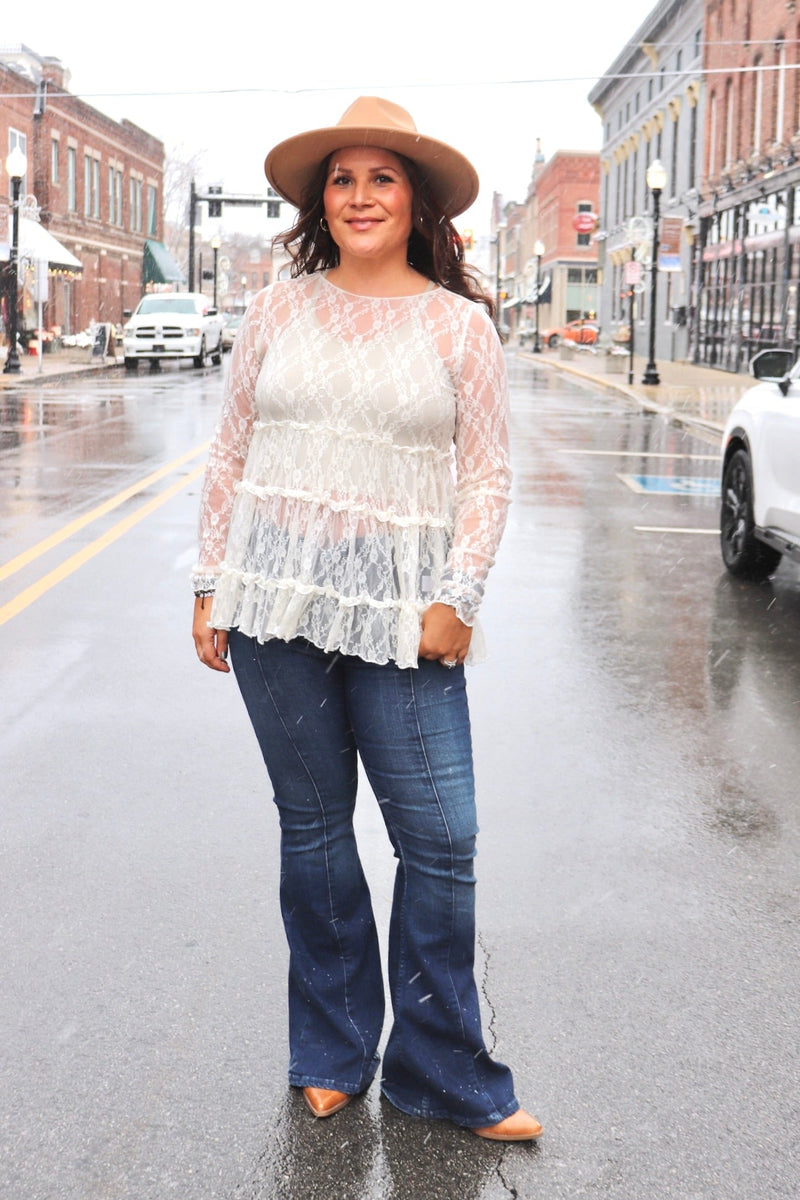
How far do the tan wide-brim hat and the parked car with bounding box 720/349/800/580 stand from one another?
17.2 feet

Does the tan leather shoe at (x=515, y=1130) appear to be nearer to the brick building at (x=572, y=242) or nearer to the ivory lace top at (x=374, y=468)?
the ivory lace top at (x=374, y=468)

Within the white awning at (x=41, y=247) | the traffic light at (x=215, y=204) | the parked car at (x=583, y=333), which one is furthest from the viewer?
the parked car at (x=583, y=333)

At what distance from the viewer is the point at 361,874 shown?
3.10 meters

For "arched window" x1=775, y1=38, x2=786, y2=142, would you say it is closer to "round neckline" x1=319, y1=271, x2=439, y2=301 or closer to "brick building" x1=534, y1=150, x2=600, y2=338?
"round neckline" x1=319, y1=271, x2=439, y2=301

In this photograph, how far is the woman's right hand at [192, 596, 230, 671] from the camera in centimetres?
304

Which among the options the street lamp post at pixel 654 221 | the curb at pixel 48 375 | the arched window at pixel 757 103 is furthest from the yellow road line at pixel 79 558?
the arched window at pixel 757 103

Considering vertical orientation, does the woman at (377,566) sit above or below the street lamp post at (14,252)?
below

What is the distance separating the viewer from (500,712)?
20.1 ft

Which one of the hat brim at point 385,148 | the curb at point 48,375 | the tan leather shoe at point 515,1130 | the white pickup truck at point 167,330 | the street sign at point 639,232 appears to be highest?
the street sign at point 639,232

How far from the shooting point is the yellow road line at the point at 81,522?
9172mm

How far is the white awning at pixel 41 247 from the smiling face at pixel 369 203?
3811cm

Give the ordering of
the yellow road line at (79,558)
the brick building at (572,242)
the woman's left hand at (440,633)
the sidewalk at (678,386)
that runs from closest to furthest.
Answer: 1. the woman's left hand at (440,633)
2. the yellow road line at (79,558)
3. the sidewalk at (678,386)
4. the brick building at (572,242)

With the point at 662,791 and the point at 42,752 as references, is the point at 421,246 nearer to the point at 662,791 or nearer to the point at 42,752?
the point at 662,791

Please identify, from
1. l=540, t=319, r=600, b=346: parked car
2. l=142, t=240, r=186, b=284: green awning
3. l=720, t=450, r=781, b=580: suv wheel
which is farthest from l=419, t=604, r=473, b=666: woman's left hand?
l=540, t=319, r=600, b=346: parked car
